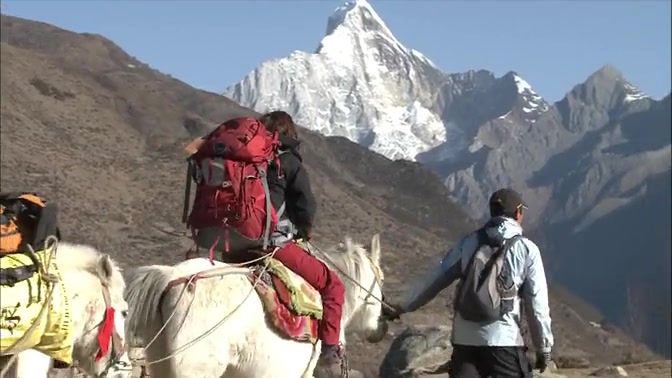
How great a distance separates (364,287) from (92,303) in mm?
3166

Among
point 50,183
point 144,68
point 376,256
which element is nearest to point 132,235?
point 50,183

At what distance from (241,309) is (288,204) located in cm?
102

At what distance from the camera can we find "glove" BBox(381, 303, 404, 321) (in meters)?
6.82

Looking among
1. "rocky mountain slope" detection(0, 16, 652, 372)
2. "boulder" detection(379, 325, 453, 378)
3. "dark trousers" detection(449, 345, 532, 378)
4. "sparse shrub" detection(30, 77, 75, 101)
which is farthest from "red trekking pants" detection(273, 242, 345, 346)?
"sparse shrub" detection(30, 77, 75, 101)

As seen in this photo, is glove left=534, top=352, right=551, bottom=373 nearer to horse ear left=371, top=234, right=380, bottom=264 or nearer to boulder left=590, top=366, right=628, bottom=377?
horse ear left=371, top=234, right=380, bottom=264

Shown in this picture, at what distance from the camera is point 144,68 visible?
318 feet

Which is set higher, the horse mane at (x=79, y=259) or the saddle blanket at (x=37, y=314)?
the horse mane at (x=79, y=259)

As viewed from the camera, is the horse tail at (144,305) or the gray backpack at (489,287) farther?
the gray backpack at (489,287)

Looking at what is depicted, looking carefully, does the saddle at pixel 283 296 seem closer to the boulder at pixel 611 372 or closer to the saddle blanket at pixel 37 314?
the saddle blanket at pixel 37 314

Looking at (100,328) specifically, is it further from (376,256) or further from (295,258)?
(376,256)

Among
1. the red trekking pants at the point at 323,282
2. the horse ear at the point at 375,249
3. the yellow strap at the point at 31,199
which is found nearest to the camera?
the yellow strap at the point at 31,199

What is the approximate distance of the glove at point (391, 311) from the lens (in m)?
6.82

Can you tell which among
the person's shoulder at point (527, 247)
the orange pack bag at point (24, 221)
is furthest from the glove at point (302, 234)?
the orange pack bag at point (24, 221)

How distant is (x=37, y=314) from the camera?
422 cm
